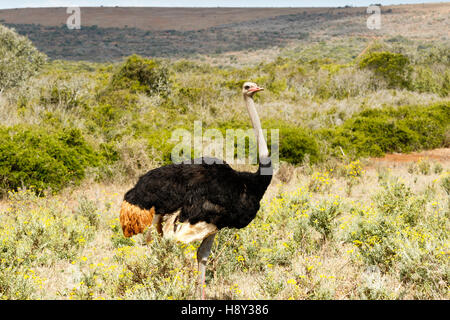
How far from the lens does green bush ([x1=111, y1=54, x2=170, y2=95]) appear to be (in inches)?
730

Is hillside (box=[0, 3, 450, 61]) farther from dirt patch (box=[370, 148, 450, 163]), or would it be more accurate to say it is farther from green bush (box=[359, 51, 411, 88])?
dirt patch (box=[370, 148, 450, 163])

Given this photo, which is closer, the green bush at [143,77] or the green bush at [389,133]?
the green bush at [389,133]

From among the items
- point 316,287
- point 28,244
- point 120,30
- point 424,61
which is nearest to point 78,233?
point 28,244

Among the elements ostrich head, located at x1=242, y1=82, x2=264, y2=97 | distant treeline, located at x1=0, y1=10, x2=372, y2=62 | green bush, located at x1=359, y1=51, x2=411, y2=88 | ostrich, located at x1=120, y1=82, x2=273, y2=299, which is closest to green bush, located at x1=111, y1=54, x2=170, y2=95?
green bush, located at x1=359, y1=51, x2=411, y2=88

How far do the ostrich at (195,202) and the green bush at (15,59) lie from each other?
1410cm

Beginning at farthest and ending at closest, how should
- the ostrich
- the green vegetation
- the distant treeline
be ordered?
1. the distant treeline
2. the green vegetation
3. the ostrich

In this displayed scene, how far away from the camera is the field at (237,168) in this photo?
12.7 feet

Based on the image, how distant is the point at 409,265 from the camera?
3.90 meters

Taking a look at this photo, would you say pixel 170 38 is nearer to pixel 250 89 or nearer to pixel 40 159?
pixel 40 159

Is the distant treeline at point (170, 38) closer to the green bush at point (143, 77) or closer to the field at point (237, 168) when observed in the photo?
the green bush at point (143, 77)

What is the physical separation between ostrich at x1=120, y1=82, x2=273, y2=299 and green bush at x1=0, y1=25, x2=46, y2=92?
1410 cm

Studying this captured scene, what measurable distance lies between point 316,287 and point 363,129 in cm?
1029

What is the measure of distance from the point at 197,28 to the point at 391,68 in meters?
96.4

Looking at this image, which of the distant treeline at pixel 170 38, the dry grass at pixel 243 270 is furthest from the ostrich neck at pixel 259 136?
the distant treeline at pixel 170 38
